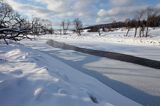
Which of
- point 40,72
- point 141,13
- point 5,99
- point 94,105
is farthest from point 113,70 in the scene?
point 141,13

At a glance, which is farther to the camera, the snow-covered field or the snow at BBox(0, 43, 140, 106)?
the snow-covered field

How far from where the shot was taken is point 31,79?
7.33 m

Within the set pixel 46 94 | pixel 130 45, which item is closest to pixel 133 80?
pixel 46 94

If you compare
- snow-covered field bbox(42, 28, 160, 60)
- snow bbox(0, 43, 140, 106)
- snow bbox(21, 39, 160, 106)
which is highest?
snow bbox(0, 43, 140, 106)

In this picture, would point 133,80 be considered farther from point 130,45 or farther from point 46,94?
point 130,45

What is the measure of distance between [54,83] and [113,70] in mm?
5199

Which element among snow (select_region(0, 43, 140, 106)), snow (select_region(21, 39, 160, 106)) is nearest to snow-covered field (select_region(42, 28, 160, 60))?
snow (select_region(21, 39, 160, 106))

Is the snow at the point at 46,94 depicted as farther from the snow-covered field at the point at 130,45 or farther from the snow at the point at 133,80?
the snow-covered field at the point at 130,45

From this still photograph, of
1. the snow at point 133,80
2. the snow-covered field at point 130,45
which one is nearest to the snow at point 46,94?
the snow at point 133,80

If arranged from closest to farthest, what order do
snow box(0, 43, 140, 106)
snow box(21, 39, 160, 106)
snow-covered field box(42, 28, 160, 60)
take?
snow box(0, 43, 140, 106) < snow box(21, 39, 160, 106) < snow-covered field box(42, 28, 160, 60)

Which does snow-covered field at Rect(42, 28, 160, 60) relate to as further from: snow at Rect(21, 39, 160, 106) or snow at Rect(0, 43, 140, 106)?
snow at Rect(0, 43, 140, 106)

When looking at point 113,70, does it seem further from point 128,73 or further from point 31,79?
point 31,79

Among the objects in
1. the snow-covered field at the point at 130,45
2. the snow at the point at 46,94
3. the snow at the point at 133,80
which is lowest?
the snow at the point at 133,80

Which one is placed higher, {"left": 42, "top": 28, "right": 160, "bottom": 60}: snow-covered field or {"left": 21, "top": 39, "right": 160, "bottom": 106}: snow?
{"left": 42, "top": 28, "right": 160, "bottom": 60}: snow-covered field
